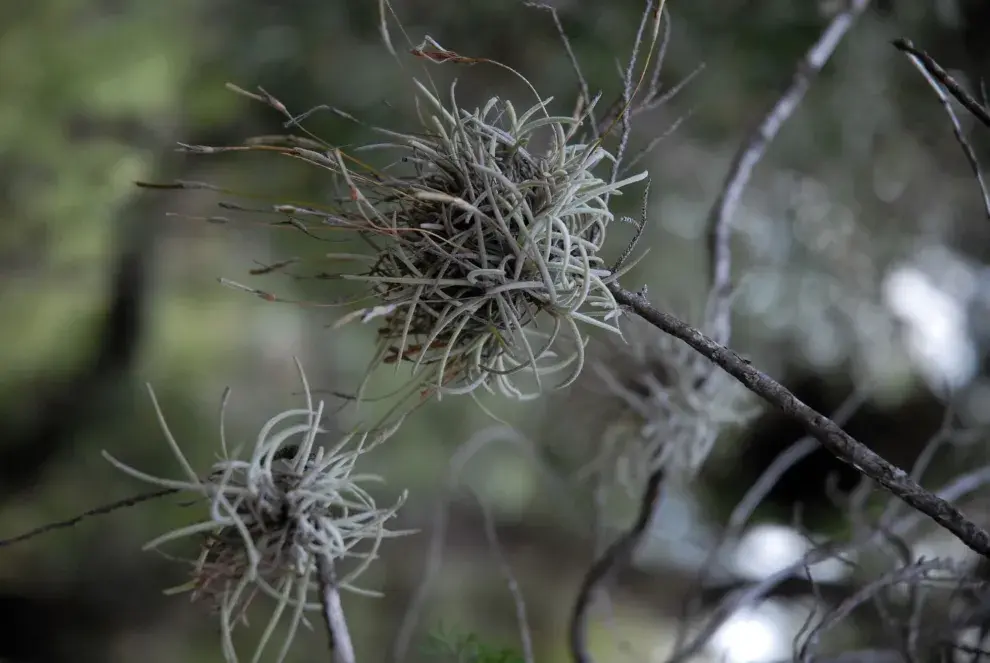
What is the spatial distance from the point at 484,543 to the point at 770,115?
2.56 feet

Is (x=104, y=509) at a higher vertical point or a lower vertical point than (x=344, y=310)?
higher

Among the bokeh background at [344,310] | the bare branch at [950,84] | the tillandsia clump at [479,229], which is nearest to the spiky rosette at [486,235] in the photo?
the tillandsia clump at [479,229]

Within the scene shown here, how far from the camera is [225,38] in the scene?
0.78m

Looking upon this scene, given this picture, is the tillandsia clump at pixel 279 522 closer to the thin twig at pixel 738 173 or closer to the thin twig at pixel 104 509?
the thin twig at pixel 104 509

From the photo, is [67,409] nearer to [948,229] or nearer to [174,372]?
[174,372]

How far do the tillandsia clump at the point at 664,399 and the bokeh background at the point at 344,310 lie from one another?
0.89ft

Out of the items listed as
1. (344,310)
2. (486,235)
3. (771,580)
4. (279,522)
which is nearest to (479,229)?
(486,235)

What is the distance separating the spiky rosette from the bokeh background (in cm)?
47

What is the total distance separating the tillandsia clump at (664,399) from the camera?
399 millimetres

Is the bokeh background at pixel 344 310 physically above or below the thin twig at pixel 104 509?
below

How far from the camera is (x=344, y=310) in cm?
73

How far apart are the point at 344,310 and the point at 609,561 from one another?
1.44 feet

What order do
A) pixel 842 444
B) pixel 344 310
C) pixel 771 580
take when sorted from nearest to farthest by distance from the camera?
pixel 842 444
pixel 771 580
pixel 344 310

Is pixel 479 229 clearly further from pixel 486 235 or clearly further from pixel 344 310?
pixel 344 310
